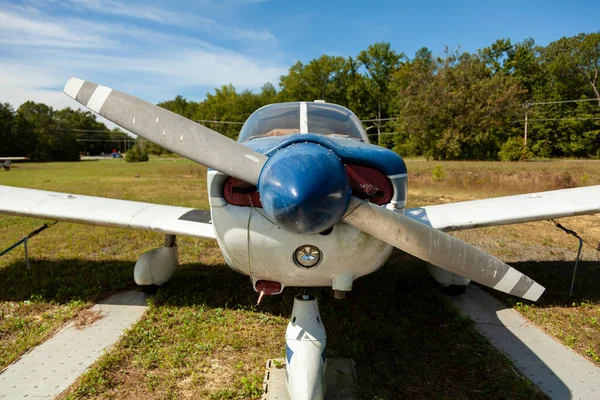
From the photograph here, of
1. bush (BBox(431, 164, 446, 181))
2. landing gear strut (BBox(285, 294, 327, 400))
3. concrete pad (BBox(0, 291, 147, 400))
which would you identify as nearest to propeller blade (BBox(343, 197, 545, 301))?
landing gear strut (BBox(285, 294, 327, 400))

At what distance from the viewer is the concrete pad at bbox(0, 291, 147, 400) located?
2986mm

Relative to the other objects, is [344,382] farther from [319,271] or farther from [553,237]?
[553,237]

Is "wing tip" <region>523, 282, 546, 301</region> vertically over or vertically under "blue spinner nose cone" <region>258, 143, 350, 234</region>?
under

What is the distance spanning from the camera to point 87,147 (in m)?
110

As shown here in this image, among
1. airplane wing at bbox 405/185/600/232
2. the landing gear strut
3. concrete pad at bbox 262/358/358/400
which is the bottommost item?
concrete pad at bbox 262/358/358/400

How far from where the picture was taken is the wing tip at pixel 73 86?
2.49 meters

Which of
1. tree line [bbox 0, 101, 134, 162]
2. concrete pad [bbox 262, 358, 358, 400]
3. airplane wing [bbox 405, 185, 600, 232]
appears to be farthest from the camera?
tree line [bbox 0, 101, 134, 162]

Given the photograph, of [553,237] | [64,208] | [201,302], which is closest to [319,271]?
[201,302]

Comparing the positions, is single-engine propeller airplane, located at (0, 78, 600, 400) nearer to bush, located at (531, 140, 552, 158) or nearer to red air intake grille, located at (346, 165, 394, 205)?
red air intake grille, located at (346, 165, 394, 205)

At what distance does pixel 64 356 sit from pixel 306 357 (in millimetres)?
2484

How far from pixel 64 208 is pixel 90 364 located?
7.06 feet

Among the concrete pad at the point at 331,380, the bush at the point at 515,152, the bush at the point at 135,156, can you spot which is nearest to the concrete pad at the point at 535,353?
the concrete pad at the point at 331,380

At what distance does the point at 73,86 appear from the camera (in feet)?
8.23

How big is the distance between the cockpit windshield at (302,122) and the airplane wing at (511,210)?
4.33ft
